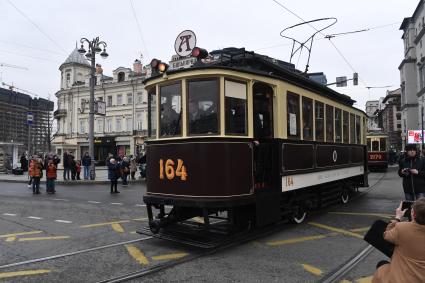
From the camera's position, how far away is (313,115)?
9.77 m

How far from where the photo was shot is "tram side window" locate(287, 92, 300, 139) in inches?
336

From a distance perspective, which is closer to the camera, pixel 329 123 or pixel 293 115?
pixel 293 115

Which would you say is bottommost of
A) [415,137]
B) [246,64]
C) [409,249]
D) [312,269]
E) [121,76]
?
[312,269]

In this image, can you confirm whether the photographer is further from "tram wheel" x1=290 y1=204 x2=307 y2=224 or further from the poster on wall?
the poster on wall

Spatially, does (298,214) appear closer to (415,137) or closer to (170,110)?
(170,110)

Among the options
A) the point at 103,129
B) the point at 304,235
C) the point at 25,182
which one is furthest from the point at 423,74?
the point at 304,235

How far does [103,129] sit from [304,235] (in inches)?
2245

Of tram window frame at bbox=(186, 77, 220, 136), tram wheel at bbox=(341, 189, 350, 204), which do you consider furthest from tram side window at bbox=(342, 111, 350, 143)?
tram window frame at bbox=(186, 77, 220, 136)

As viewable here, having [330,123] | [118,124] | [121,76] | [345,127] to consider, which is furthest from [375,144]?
[121,76]

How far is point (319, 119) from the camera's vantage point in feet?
33.2

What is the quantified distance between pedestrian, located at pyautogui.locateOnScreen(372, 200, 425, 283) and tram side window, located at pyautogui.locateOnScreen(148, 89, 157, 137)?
5.03 meters

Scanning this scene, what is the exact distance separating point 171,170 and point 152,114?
130cm

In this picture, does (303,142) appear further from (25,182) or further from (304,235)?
(25,182)

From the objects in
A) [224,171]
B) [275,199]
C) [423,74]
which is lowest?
[275,199]
